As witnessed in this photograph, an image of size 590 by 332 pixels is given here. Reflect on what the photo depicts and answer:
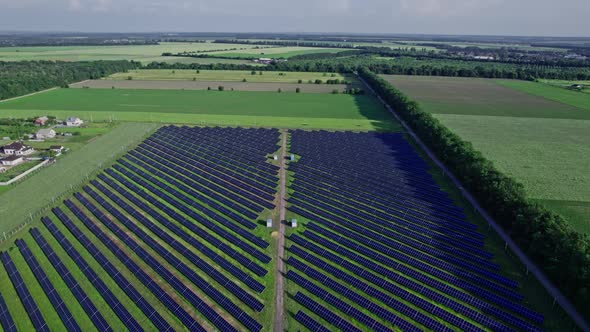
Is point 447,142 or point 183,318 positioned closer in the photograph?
point 183,318

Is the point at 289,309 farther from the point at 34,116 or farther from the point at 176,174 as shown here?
the point at 34,116

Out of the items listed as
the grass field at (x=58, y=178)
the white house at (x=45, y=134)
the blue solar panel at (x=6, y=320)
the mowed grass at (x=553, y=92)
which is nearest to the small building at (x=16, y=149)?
the grass field at (x=58, y=178)

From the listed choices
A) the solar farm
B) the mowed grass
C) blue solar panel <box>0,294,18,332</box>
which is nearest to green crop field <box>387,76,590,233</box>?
the mowed grass

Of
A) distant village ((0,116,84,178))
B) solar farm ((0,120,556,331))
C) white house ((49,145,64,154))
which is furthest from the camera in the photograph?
white house ((49,145,64,154))

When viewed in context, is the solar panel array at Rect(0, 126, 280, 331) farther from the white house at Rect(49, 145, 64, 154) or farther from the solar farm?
the white house at Rect(49, 145, 64, 154)

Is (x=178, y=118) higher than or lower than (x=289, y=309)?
higher

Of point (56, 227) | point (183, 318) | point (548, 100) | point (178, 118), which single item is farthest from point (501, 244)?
point (548, 100)

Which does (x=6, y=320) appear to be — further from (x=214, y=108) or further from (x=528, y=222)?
(x=214, y=108)
